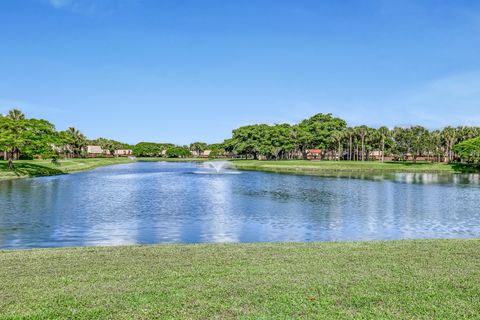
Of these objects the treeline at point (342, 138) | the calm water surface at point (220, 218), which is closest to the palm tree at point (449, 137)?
the treeline at point (342, 138)

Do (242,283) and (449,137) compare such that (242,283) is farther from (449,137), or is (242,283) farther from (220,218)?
(449,137)

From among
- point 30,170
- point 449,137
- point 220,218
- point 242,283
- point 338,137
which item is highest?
point 338,137

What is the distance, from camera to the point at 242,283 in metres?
11.6

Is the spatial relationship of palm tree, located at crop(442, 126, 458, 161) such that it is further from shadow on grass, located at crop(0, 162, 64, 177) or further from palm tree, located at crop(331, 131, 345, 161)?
shadow on grass, located at crop(0, 162, 64, 177)

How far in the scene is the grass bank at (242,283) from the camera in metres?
9.57

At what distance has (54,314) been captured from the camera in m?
9.27

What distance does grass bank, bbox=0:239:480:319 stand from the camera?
9570mm

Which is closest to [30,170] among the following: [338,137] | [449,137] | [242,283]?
[242,283]

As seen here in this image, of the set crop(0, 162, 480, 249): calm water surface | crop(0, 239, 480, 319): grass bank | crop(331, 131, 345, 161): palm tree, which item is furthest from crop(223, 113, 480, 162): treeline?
crop(0, 239, 480, 319): grass bank

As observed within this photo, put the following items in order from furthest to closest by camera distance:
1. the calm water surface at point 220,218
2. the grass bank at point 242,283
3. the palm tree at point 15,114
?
the palm tree at point 15,114, the calm water surface at point 220,218, the grass bank at point 242,283

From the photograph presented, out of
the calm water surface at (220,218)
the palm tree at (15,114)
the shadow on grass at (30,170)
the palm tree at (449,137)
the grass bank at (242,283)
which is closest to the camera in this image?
the grass bank at (242,283)

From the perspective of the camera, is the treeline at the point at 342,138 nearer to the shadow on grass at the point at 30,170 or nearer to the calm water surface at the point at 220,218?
the shadow on grass at the point at 30,170

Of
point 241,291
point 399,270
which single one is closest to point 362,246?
point 399,270

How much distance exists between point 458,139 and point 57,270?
163954 millimetres
